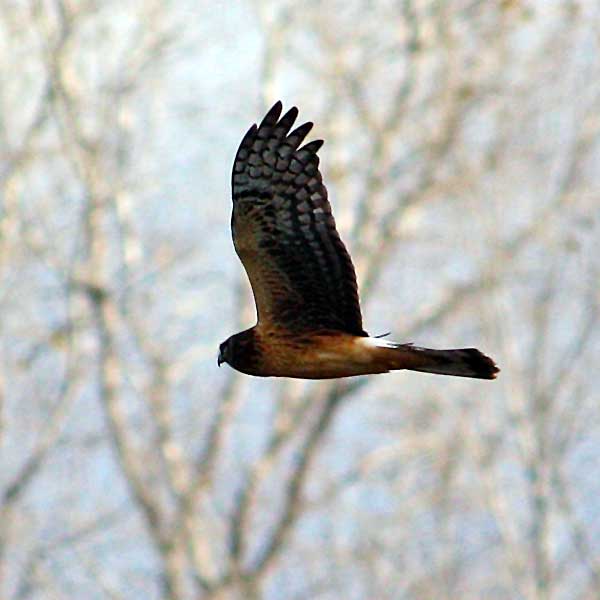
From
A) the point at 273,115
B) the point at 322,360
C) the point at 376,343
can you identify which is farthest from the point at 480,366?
the point at 273,115

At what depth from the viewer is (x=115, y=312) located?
14.4 m

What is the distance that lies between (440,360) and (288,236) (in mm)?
737

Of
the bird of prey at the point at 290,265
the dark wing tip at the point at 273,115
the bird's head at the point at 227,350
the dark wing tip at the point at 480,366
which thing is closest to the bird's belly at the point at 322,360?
the bird of prey at the point at 290,265

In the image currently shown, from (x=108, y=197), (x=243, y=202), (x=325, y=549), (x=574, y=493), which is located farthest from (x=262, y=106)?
(x=243, y=202)

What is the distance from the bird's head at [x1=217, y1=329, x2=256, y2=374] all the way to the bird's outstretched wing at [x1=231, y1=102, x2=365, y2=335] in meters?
0.08

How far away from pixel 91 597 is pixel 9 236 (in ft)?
12.4

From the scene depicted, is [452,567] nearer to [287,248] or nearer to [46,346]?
Result: [46,346]

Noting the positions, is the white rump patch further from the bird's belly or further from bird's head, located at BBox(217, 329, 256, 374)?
bird's head, located at BBox(217, 329, 256, 374)

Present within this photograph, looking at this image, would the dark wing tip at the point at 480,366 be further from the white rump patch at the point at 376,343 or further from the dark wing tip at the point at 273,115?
the dark wing tip at the point at 273,115

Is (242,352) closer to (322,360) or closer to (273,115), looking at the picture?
(322,360)

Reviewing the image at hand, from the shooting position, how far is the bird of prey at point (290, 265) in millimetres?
6383

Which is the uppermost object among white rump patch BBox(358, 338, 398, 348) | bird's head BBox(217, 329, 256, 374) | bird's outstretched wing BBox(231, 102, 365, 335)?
bird's outstretched wing BBox(231, 102, 365, 335)

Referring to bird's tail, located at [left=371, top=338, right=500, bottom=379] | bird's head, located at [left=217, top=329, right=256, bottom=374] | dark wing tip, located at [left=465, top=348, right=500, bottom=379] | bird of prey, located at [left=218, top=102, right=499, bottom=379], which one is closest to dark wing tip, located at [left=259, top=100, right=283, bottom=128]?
bird of prey, located at [left=218, top=102, right=499, bottom=379]

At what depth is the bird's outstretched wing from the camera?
647 cm
